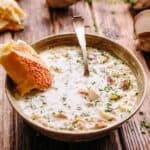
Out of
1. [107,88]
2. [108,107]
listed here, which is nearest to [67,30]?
[107,88]

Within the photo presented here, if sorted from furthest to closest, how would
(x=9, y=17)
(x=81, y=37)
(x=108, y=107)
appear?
(x=9, y=17) < (x=81, y=37) < (x=108, y=107)

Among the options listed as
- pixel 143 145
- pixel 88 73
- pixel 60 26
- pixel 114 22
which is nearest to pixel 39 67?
pixel 88 73

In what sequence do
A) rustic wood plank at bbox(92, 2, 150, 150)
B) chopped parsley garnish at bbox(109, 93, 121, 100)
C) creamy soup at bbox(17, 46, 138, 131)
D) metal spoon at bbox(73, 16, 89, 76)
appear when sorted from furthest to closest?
rustic wood plank at bbox(92, 2, 150, 150) → metal spoon at bbox(73, 16, 89, 76) → chopped parsley garnish at bbox(109, 93, 121, 100) → creamy soup at bbox(17, 46, 138, 131)

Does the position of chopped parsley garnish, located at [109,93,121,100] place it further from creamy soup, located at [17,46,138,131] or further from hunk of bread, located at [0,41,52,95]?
hunk of bread, located at [0,41,52,95]

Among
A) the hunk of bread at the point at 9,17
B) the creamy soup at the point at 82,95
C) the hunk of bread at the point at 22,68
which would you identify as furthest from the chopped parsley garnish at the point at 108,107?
the hunk of bread at the point at 9,17

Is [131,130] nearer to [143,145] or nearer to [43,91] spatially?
[143,145]

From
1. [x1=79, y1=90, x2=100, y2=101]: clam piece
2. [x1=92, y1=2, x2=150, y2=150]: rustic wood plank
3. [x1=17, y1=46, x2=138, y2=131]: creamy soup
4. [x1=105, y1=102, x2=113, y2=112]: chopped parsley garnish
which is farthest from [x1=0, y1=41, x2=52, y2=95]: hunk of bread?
[x1=92, y1=2, x2=150, y2=150]: rustic wood plank

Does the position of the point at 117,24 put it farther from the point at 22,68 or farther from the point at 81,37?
the point at 22,68

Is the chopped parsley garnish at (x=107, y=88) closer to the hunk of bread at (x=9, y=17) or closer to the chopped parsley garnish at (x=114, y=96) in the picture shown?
the chopped parsley garnish at (x=114, y=96)
